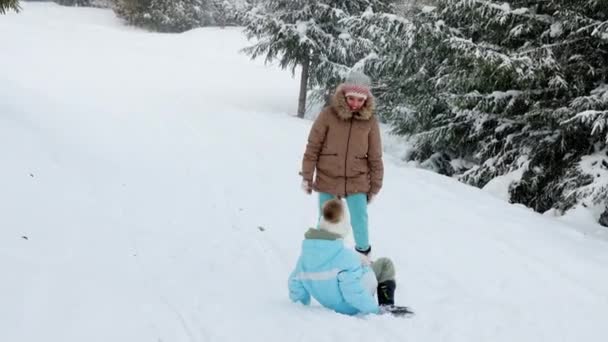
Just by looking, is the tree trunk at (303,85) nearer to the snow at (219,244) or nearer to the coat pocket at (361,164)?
the snow at (219,244)

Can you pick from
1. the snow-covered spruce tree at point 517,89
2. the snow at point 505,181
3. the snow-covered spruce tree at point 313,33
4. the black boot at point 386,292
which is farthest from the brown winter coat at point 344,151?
the snow-covered spruce tree at point 313,33

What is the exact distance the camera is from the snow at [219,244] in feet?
13.4

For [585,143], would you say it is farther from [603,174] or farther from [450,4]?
[450,4]

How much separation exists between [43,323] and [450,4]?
9065mm

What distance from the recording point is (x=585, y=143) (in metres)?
9.34

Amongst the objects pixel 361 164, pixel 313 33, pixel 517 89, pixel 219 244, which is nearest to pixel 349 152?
pixel 361 164

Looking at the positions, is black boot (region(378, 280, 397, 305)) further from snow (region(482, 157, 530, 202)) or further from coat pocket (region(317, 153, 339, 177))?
snow (region(482, 157, 530, 202))

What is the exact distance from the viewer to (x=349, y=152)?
488 cm

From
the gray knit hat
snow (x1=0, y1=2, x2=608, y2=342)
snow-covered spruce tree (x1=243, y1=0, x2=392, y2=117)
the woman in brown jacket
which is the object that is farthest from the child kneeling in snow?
snow-covered spruce tree (x1=243, y1=0, x2=392, y2=117)

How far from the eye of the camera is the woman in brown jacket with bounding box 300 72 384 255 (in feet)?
15.4

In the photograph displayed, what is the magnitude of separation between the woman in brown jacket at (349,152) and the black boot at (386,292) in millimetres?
784

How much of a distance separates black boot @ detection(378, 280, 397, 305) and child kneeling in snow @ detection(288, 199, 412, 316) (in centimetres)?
15

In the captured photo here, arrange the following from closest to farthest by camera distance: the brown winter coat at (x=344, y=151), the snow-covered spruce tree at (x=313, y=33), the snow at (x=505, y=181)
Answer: the brown winter coat at (x=344, y=151), the snow at (x=505, y=181), the snow-covered spruce tree at (x=313, y=33)

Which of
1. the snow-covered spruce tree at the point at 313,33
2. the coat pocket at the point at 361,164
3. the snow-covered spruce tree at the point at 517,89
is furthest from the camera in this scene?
the snow-covered spruce tree at the point at 313,33
